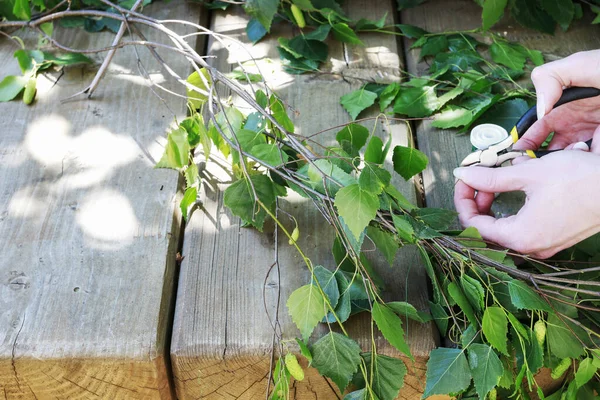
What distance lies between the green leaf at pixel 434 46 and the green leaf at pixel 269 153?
0.59m

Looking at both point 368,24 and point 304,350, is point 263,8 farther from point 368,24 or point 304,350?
point 304,350

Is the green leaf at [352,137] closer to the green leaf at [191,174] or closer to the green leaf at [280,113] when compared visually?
the green leaf at [280,113]

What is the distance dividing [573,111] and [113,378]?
0.91 m

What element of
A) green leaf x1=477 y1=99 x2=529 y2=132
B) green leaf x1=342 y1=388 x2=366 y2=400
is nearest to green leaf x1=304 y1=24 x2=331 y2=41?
green leaf x1=477 y1=99 x2=529 y2=132

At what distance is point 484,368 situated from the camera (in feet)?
3.10

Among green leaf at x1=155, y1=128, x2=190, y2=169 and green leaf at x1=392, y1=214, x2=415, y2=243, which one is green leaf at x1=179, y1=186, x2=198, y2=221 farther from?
green leaf at x1=392, y1=214, x2=415, y2=243

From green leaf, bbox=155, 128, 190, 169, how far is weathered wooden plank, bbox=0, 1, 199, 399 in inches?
1.7

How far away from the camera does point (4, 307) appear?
1.07 m

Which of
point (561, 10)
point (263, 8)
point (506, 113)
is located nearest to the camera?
point (506, 113)

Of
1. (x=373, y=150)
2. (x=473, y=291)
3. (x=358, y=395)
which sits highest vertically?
(x=373, y=150)

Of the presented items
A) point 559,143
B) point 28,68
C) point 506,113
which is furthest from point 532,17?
point 28,68

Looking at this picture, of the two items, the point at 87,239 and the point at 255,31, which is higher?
the point at 255,31

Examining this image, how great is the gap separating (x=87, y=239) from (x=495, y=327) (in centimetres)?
68

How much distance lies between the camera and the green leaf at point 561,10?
5.20ft
